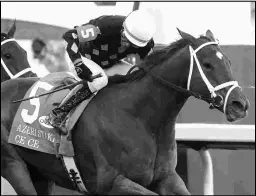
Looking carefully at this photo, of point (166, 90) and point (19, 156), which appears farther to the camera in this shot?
point (19, 156)

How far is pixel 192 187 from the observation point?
7.74m

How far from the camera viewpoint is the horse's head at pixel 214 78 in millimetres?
4184

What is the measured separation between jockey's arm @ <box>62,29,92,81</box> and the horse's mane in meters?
0.20

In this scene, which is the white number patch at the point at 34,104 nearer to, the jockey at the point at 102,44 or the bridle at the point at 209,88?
the jockey at the point at 102,44

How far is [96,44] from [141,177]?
1.08m

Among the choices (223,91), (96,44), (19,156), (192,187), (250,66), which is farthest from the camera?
(250,66)

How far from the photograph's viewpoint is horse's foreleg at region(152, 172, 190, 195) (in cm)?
455

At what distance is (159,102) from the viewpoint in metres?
4.62

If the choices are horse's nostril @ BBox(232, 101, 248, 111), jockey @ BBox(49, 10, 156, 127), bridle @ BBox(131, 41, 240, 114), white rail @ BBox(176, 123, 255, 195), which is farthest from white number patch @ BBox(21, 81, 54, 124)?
white rail @ BBox(176, 123, 255, 195)

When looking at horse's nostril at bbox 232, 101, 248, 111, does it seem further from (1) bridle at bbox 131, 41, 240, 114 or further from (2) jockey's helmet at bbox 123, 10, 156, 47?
Result: (2) jockey's helmet at bbox 123, 10, 156, 47

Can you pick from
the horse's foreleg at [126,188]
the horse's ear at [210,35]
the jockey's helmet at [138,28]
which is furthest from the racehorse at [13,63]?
the horse's ear at [210,35]

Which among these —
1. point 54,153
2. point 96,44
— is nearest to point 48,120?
point 54,153

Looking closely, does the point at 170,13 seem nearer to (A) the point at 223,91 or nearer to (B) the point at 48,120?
(B) the point at 48,120

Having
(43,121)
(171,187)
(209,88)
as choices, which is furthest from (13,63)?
(209,88)
